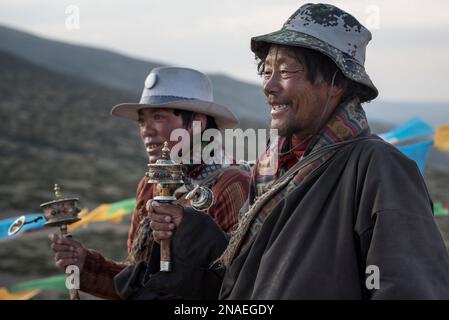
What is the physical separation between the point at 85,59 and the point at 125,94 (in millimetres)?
13802

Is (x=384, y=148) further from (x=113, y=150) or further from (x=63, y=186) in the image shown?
(x=113, y=150)

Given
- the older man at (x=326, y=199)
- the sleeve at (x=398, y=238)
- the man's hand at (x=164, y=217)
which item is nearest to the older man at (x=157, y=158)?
the man's hand at (x=164, y=217)

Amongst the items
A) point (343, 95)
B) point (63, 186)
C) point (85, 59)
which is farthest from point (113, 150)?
point (85, 59)

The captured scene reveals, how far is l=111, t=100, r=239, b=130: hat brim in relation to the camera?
13.1ft

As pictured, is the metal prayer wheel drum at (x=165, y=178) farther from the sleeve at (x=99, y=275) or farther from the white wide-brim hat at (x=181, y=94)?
the sleeve at (x=99, y=275)

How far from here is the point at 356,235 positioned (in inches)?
95.7

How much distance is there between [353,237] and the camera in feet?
7.95

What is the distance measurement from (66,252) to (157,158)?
28.6 inches

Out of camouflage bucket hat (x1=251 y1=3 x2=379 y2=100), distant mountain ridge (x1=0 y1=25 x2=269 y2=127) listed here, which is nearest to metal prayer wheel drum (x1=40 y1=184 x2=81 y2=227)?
camouflage bucket hat (x1=251 y1=3 x2=379 y2=100)

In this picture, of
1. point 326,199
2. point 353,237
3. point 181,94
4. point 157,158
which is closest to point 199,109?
point 181,94

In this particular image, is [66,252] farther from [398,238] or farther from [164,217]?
[398,238]

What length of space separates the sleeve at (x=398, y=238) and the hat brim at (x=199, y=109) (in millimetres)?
1749

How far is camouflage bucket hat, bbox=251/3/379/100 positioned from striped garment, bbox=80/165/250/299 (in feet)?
3.73

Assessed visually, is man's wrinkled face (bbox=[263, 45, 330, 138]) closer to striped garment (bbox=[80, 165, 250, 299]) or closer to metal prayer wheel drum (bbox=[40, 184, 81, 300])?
striped garment (bbox=[80, 165, 250, 299])
